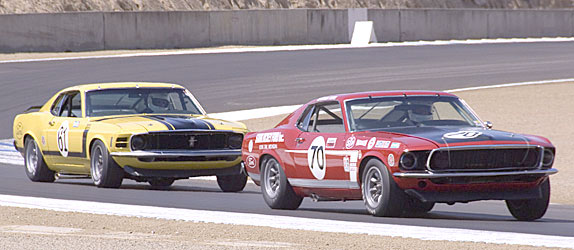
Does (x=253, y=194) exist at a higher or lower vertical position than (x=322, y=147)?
lower

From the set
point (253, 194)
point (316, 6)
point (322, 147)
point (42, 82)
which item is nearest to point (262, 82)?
point (42, 82)

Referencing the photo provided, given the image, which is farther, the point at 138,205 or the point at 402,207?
the point at 138,205

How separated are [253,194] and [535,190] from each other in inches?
183

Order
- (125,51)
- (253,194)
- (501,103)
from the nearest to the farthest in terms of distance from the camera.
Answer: (253,194), (501,103), (125,51)

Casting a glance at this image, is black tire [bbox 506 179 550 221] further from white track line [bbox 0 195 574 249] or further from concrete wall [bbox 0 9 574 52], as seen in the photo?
concrete wall [bbox 0 9 574 52]

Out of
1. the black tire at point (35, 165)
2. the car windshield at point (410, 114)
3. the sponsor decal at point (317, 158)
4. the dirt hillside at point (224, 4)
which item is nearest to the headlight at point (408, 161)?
the car windshield at point (410, 114)

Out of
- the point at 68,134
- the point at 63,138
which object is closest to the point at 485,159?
the point at 68,134

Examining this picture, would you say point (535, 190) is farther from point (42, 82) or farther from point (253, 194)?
point (42, 82)

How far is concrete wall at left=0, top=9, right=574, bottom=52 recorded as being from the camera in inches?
1613

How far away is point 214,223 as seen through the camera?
1031 cm

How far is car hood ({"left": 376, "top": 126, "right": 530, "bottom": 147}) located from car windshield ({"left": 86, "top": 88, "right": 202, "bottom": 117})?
5.03m

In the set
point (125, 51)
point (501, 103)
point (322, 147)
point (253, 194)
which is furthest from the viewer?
point (125, 51)

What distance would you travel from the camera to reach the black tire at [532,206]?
1011cm

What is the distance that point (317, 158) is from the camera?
11.0 meters
